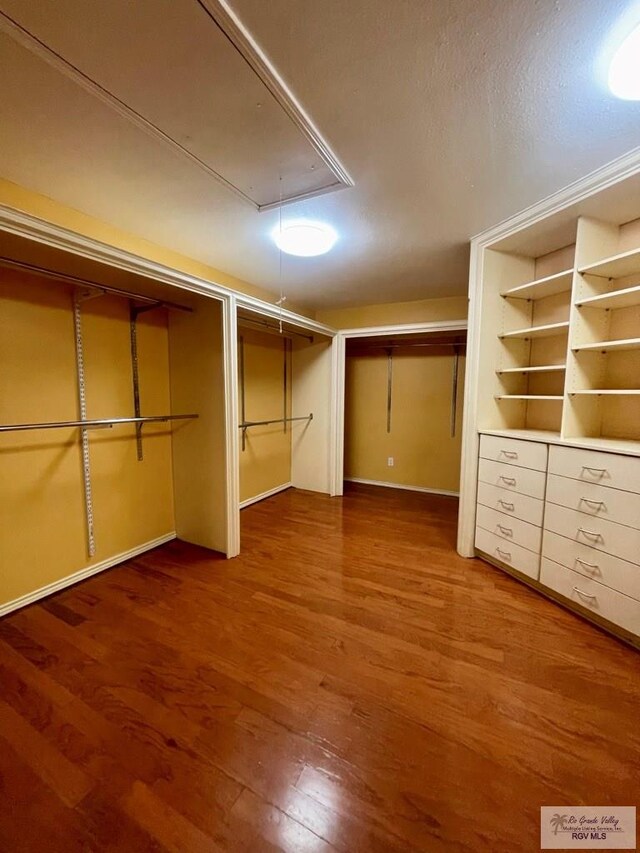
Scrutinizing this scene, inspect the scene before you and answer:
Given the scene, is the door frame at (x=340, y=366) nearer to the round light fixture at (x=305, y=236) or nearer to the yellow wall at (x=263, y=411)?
the yellow wall at (x=263, y=411)

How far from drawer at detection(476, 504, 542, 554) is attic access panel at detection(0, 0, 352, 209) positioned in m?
2.29

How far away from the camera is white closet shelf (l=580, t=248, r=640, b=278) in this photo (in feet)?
5.48

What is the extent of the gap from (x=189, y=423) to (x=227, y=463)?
50 cm

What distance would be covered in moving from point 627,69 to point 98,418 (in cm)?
295

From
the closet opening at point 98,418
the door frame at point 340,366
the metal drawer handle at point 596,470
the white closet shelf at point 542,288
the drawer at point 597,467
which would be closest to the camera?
the drawer at point 597,467

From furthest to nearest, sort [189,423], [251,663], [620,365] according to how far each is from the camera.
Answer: [189,423] → [620,365] → [251,663]

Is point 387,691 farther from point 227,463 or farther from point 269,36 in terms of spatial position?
point 269,36

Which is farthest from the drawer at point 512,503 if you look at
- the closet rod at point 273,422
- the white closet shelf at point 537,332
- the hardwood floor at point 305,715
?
the closet rod at point 273,422

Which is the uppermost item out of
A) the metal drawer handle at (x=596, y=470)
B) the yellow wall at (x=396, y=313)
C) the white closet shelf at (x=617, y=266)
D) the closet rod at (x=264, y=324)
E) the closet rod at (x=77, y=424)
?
the yellow wall at (x=396, y=313)

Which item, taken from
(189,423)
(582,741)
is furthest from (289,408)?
(582,741)

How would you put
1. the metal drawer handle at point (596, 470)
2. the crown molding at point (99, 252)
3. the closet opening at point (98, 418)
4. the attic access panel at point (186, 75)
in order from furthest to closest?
the closet opening at point (98, 418) → the metal drawer handle at point (596, 470) → the crown molding at point (99, 252) → the attic access panel at point (186, 75)

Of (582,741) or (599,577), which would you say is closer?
(582,741)

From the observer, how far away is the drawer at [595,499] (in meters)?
1.61

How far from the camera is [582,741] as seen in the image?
46.7 inches
